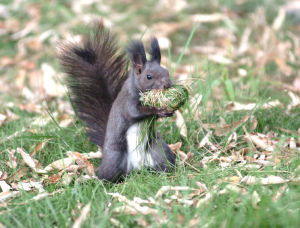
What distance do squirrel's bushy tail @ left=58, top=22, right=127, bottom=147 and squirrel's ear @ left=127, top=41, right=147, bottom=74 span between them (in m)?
0.35

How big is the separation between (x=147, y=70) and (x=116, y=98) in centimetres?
39

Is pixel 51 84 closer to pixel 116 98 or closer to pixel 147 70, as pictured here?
pixel 116 98

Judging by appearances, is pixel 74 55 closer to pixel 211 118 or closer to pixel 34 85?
pixel 211 118

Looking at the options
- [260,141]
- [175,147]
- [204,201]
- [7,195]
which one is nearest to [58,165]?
[7,195]

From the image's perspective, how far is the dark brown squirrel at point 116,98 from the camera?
248 centimetres

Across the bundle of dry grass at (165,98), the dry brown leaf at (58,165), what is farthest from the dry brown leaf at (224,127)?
the dry brown leaf at (58,165)

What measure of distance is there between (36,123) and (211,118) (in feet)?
4.19

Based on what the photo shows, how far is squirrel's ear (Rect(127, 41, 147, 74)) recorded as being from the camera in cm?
249

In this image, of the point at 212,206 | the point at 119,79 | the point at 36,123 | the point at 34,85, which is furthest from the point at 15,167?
the point at 34,85

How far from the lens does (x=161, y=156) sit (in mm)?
2592

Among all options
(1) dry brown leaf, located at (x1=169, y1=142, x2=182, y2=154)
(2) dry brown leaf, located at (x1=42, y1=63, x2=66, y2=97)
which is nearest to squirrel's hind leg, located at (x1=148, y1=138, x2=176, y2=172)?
(1) dry brown leaf, located at (x1=169, y1=142, x2=182, y2=154)

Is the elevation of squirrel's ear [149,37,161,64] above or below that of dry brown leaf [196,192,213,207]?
above

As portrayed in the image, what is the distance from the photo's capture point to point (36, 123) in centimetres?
319

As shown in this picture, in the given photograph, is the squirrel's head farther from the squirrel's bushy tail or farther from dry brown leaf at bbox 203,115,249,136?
dry brown leaf at bbox 203,115,249,136
